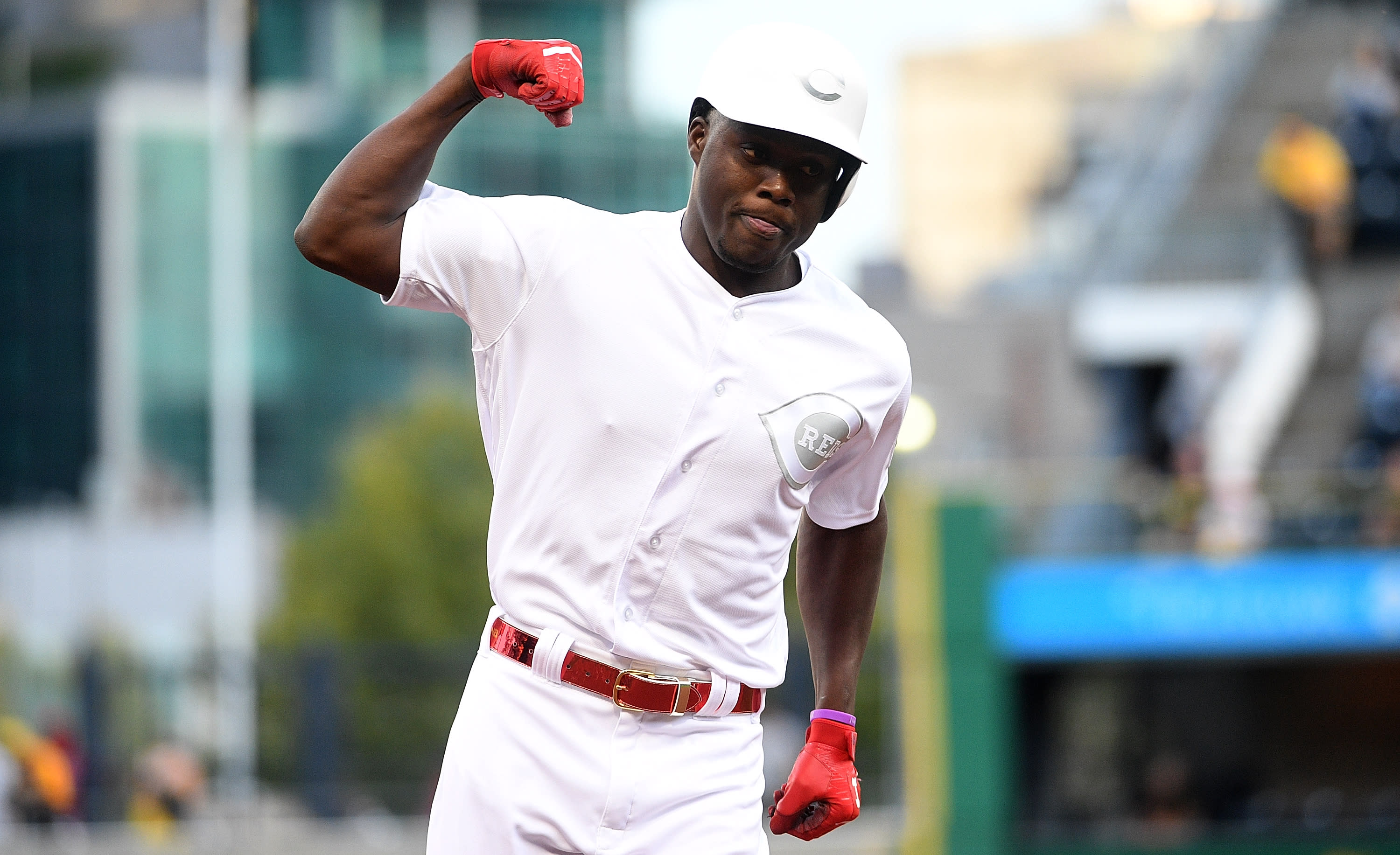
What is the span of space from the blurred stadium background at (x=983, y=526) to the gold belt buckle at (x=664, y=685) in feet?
6.04

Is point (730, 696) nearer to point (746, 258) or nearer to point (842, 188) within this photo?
point (746, 258)

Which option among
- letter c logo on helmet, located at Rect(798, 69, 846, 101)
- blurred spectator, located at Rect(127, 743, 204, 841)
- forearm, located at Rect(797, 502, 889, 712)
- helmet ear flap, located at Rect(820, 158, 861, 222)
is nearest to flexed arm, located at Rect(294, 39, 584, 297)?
letter c logo on helmet, located at Rect(798, 69, 846, 101)

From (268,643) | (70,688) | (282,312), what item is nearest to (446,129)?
(70,688)

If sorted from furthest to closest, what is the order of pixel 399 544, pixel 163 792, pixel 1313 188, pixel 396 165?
pixel 399 544, pixel 1313 188, pixel 163 792, pixel 396 165

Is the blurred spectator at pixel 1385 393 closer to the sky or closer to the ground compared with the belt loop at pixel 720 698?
closer to the ground

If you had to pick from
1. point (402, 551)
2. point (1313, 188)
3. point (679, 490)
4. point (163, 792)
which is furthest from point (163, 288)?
point (679, 490)

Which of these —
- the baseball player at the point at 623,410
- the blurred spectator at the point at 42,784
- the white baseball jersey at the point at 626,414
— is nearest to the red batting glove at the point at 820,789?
the baseball player at the point at 623,410

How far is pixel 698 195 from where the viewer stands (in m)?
3.42

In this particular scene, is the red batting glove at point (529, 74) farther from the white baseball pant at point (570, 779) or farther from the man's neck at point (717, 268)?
the white baseball pant at point (570, 779)

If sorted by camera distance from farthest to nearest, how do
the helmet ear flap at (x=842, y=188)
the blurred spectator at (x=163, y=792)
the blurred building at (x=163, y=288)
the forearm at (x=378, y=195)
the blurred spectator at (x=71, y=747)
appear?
the blurred building at (x=163, y=288) < the blurred spectator at (x=71, y=747) < the blurred spectator at (x=163, y=792) < the helmet ear flap at (x=842, y=188) < the forearm at (x=378, y=195)

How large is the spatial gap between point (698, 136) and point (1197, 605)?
10.9m

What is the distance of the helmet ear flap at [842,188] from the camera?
11.3 ft

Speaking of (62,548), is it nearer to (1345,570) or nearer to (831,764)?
(1345,570)

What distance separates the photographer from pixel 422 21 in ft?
168
